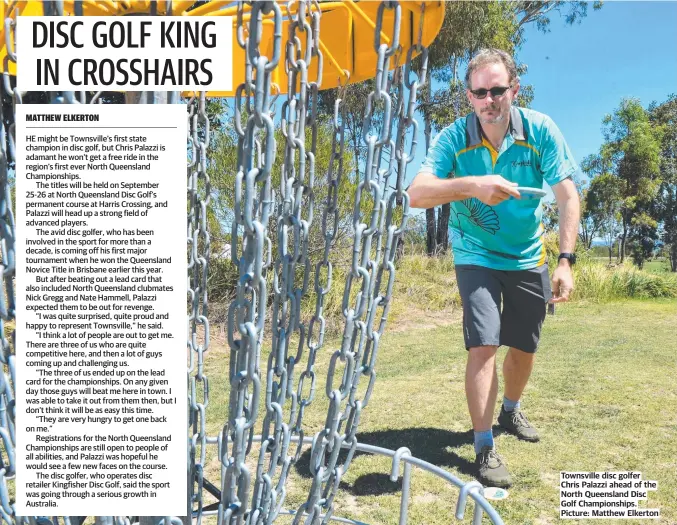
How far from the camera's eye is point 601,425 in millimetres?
2955

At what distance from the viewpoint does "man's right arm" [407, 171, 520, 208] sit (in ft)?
5.84

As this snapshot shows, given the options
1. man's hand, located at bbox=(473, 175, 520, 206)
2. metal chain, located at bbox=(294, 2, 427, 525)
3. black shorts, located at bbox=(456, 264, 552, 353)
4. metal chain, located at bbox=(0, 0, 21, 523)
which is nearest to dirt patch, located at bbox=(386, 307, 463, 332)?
black shorts, located at bbox=(456, 264, 552, 353)

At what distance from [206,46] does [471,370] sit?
1619 mm

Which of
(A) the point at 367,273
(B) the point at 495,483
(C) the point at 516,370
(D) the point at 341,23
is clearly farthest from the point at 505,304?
(A) the point at 367,273

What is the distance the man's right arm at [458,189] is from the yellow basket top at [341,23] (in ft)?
1.32

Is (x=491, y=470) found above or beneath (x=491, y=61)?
beneath

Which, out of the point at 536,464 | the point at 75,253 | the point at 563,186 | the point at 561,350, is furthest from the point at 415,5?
the point at 561,350

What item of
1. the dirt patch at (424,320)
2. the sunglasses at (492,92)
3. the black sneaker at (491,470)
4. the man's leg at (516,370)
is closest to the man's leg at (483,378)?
the black sneaker at (491,470)

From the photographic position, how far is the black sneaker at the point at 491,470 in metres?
2.21

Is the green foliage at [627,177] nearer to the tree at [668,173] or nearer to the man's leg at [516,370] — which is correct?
the tree at [668,173]

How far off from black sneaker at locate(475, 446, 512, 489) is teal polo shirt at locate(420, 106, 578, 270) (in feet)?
2.37

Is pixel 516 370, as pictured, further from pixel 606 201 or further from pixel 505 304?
pixel 606 201

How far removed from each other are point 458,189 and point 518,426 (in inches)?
55.3

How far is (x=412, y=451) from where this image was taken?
2.64 m
